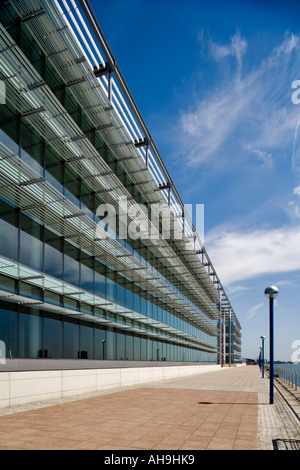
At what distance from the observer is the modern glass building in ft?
43.7

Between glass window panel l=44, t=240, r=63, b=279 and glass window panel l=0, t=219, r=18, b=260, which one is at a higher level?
glass window panel l=0, t=219, r=18, b=260

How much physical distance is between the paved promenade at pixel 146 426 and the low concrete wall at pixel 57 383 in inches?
21.7

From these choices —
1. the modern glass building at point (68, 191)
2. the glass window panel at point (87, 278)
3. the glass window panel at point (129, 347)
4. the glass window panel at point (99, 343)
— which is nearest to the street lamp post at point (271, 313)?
the modern glass building at point (68, 191)

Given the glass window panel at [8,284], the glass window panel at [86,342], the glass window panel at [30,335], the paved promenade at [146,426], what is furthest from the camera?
the glass window panel at [86,342]

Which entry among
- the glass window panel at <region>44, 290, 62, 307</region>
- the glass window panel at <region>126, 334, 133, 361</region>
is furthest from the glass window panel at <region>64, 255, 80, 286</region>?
the glass window panel at <region>126, 334, 133, 361</region>

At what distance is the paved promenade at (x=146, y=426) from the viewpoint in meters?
7.14

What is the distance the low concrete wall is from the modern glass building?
1179 mm

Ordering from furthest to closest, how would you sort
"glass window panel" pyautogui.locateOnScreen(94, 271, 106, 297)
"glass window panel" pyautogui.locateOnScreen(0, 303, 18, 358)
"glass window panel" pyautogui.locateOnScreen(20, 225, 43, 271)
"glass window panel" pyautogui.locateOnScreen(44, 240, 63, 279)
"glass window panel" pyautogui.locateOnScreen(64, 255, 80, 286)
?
1. "glass window panel" pyautogui.locateOnScreen(94, 271, 106, 297)
2. "glass window panel" pyautogui.locateOnScreen(64, 255, 80, 286)
3. "glass window panel" pyautogui.locateOnScreen(44, 240, 63, 279)
4. "glass window panel" pyautogui.locateOnScreen(20, 225, 43, 271)
5. "glass window panel" pyautogui.locateOnScreen(0, 303, 18, 358)

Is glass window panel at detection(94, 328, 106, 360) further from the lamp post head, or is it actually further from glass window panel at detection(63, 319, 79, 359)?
the lamp post head

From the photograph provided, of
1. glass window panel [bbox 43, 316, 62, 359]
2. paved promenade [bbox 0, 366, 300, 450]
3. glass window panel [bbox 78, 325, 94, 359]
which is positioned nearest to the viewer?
paved promenade [bbox 0, 366, 300, 450]

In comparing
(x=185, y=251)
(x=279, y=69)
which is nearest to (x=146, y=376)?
(x=185, y=251)

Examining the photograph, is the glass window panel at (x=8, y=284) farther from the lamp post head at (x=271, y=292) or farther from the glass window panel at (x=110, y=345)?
the glass window panel at (x=110, y=345)

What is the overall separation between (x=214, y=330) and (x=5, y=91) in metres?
55.9

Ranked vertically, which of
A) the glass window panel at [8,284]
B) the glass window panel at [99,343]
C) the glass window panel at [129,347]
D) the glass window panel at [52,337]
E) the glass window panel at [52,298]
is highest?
the glass window panel at [8,284]
